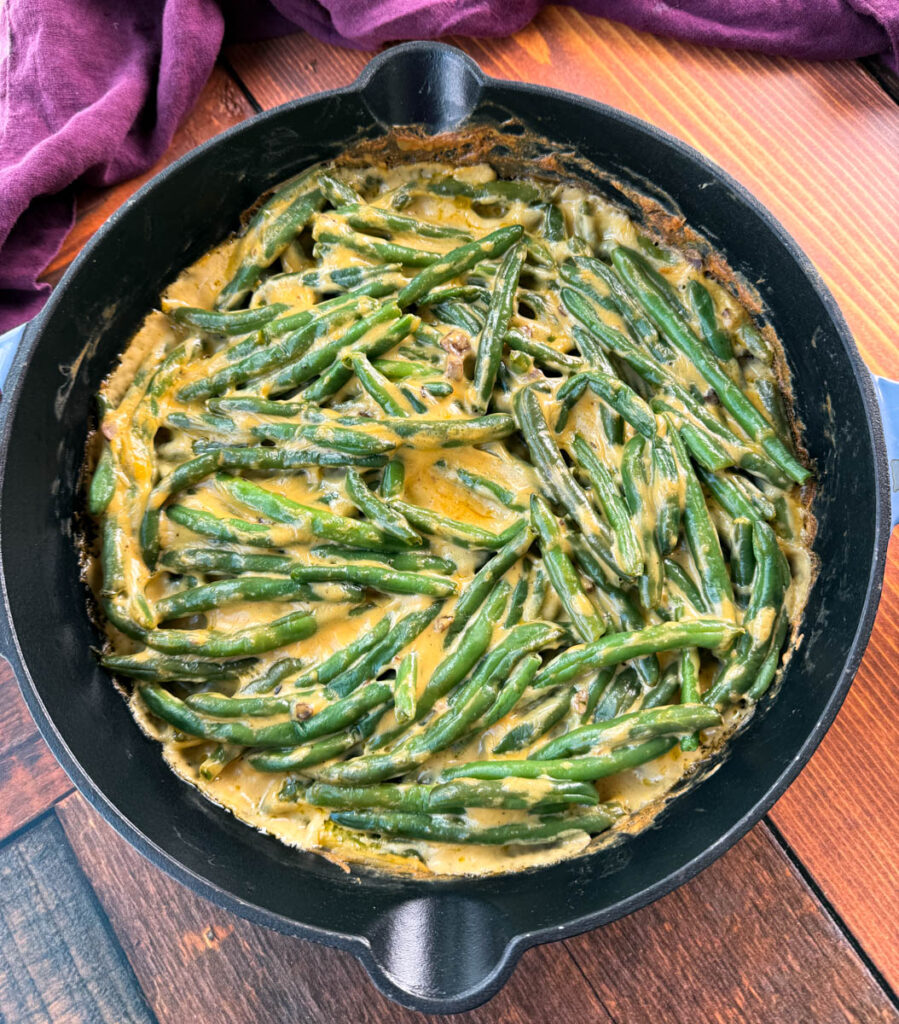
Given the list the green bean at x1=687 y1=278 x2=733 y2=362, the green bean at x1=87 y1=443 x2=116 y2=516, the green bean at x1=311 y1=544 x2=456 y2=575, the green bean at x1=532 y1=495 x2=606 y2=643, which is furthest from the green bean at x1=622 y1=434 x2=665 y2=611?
the green bean at x1=87 y1=443 x2=116 y2=516

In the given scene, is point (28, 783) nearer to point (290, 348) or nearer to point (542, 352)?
point (290, 348)

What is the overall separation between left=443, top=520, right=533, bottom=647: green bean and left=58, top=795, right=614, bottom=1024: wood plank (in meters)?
0.94

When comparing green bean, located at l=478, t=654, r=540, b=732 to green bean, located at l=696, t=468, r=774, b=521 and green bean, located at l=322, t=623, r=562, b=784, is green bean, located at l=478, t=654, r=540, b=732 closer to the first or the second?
green bean, located at l=322, t=623, r=562, b=784

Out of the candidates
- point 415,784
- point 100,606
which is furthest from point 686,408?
point 100,606

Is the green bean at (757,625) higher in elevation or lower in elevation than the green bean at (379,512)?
lower

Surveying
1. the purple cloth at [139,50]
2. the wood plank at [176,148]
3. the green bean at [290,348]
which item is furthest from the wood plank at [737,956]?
the wood plank at [176,148]

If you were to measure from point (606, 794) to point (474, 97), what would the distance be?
1.94 meters

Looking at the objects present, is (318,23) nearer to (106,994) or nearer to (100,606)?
(100,606)

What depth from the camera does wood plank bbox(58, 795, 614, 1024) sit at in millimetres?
2328

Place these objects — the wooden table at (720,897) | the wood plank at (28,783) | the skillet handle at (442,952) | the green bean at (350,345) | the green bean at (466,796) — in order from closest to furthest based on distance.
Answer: the skillet handle at (442,952), the green bean at (466,796), the wooden table at (720,897), the green bean at (350,345), the wood plank at (28,783)

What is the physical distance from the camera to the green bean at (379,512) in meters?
2.26

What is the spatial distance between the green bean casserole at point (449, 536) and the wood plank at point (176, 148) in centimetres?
50

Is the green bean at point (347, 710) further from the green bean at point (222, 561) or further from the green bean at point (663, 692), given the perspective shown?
the green bean at point (663, 692)

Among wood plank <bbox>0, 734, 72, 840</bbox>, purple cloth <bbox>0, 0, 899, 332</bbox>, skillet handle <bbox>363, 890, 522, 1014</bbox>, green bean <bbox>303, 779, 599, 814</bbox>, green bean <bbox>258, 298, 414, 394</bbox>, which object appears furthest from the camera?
purple cloth <bbox>0, 0, 899, 332</bbox>
